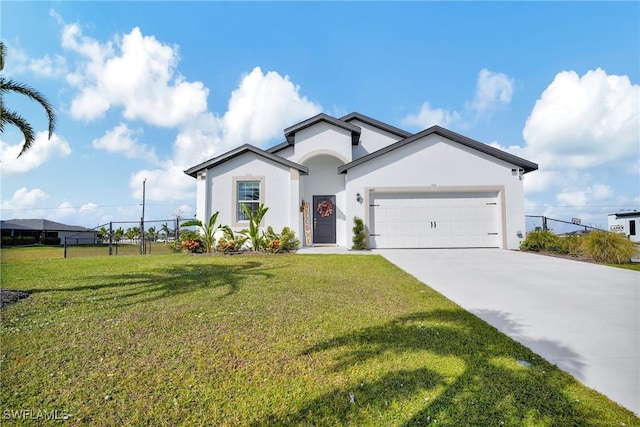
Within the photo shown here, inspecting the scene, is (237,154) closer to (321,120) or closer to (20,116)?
(321,120)

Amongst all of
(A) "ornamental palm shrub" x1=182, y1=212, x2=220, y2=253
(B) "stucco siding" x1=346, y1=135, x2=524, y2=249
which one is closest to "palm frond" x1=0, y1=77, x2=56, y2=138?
(A) "ornamental palm shrub" x1=182, y1=212, x2=220, y2=253

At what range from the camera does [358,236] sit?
43.9ft

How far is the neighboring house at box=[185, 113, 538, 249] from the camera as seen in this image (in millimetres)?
13586

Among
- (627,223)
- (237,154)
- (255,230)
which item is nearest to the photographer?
(255,230)

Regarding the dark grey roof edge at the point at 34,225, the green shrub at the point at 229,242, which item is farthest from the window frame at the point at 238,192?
the dark grey roof edge at the point at 34,225

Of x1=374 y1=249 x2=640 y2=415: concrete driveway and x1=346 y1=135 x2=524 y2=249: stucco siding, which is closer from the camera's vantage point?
x1=374 y1=249 x2=640 y2=415: concrete driveway

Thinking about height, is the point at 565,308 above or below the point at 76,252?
above

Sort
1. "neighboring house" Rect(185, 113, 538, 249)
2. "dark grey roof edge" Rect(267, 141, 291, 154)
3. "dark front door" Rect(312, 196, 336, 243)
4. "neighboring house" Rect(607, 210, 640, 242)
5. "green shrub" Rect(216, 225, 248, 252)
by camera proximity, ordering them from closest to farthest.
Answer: "green shrub" Rect(216, 225, 248, 252)
"neighboring house" Rect(185, 113, 538, 249)
"dark front door" Rect(312, 196, 336, 243)
"dark grey roof edge" Rect(267, 141, 291, 154)
"neighboring house" Rect(607, 210, 640, 242)

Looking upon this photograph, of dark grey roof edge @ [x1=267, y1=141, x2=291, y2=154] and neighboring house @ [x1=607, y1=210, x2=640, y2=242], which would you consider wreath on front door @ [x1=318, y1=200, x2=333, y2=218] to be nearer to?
dark grey roof edge @ [x1=267, y1=141, x2=291, y2=154]

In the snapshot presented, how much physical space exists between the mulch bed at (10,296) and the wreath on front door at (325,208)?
39.0 ft

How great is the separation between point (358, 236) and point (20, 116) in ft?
37.8

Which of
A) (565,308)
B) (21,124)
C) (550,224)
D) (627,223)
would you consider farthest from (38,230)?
(627,223)

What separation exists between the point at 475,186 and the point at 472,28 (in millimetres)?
6565

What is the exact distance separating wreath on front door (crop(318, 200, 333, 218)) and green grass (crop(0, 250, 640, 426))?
1050 cm
